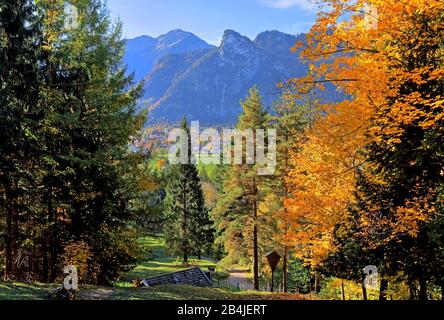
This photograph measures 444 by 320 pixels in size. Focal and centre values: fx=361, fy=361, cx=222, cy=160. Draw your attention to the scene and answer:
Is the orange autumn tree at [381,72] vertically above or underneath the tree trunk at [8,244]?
above

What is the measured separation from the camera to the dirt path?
4071 cm

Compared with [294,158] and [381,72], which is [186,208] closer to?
[294,158]

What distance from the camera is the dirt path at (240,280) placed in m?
40.7

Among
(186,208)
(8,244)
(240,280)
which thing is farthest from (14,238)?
(240,280)

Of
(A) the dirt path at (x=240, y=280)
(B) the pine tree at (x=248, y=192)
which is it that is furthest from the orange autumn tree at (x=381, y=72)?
(A) the dirt path at (x=240, y=280)

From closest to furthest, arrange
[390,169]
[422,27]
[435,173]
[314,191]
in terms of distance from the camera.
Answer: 1. [422,27]
2. [435,173]
3. [390,169]
4. [314,191]

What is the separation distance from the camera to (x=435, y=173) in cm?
1057

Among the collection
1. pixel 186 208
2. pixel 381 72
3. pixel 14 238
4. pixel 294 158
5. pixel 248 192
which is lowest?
pixel 14 238

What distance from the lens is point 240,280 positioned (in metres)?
45.7

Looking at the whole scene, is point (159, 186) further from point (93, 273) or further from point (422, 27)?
point (422, 27)

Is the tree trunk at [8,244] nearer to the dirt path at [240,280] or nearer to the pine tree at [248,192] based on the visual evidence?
the pine tree at [248,192]

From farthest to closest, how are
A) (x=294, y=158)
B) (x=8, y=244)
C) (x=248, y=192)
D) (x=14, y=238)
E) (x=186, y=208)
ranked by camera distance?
(x=186, y=208) < (x=248, y=192) < (x=294, y=158) < (x=14, y=238) < (x=8, y=244)
